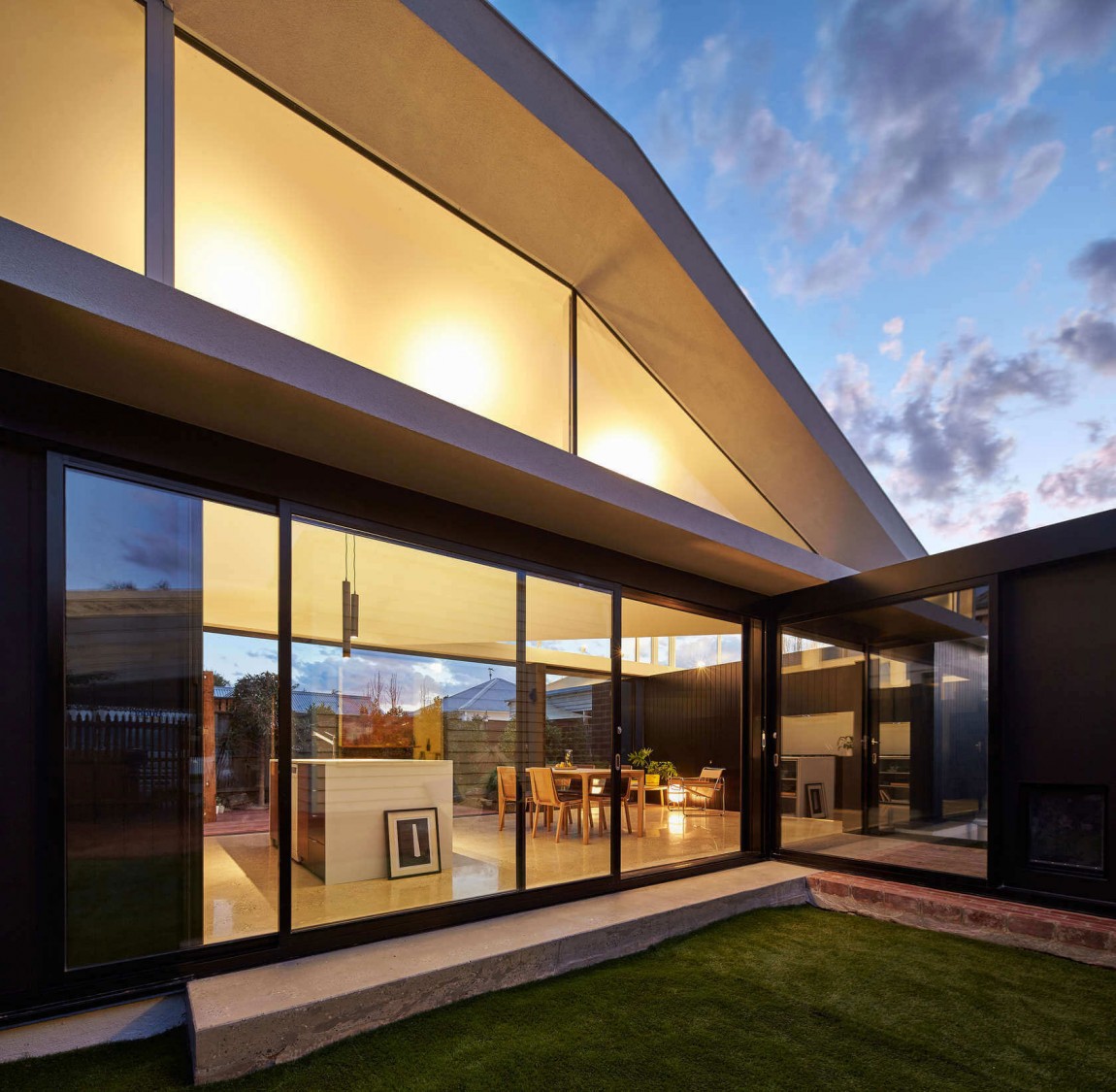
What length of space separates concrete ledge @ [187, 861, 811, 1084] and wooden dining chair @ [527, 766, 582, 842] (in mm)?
809

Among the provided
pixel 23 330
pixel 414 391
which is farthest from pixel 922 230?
pixel 23 330

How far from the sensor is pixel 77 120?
10.8ft

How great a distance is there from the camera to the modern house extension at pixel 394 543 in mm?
3205

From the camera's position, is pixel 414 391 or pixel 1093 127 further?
pixel 1093 127

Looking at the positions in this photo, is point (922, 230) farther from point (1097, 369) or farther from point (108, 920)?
point (108, 920)

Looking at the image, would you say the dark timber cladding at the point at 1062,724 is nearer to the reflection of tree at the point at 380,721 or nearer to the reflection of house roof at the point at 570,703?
the reflection of house roof at the point at 570,703

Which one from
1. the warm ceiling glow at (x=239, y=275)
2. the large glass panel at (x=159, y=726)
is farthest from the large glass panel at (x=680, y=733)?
the warm ceiling glow at (x=239, y=275)

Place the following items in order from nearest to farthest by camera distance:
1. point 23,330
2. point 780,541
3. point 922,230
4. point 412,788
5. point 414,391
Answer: point 23,330 → point 414,391 → point 412,788 → point 780,541 → point 922,230

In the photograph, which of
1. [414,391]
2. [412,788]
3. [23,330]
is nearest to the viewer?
[23,330]

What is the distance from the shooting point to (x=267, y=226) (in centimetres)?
400

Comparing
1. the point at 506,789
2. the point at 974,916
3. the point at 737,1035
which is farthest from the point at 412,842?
the point at 974,916

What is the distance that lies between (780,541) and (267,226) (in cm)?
460

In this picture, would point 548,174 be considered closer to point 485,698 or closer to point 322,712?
point 485,698

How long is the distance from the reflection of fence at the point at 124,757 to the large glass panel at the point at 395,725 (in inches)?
24.6
